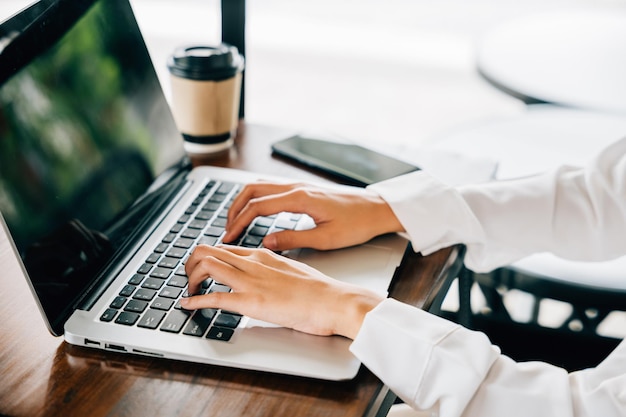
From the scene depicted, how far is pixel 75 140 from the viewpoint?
0.79 m

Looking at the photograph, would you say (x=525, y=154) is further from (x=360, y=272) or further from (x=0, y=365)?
(x=0, y=365)

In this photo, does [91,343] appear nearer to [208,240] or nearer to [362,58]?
[208,240]

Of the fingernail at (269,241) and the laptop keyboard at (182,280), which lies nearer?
the laptop keyboard at (182,280)

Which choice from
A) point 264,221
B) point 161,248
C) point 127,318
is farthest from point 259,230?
point 127,318

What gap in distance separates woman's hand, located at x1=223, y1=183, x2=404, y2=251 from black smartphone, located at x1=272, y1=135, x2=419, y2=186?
0.34 ft

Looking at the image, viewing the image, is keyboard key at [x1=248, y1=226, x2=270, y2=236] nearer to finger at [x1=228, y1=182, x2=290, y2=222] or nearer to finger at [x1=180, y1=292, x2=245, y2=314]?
finger at [x1=228, y1=182, x2=290, y2=222]

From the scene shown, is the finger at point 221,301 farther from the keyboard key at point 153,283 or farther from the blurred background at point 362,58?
the blurred background at point 362,58

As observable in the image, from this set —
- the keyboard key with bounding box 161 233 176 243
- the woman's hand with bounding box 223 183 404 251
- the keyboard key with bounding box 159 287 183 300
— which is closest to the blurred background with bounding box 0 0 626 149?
the woman's hand with bounding box 223 183 404 251

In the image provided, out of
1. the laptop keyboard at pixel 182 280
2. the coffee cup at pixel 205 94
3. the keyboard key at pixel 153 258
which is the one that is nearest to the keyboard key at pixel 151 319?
the laptop keyboard at pixel 182 280

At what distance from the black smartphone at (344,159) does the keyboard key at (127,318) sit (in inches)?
16.2

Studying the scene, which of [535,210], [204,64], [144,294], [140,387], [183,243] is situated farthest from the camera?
[204,64]

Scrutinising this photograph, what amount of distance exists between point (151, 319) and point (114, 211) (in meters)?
0.19

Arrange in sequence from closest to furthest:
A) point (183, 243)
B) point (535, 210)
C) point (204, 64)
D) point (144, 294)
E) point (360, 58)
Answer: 1. point (144, 294)
2. point (183, 243)
3. point (535, 210)
4. point (204, 64)
5. point (360, 58)

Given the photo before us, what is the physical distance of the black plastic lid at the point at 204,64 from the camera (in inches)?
41.9
